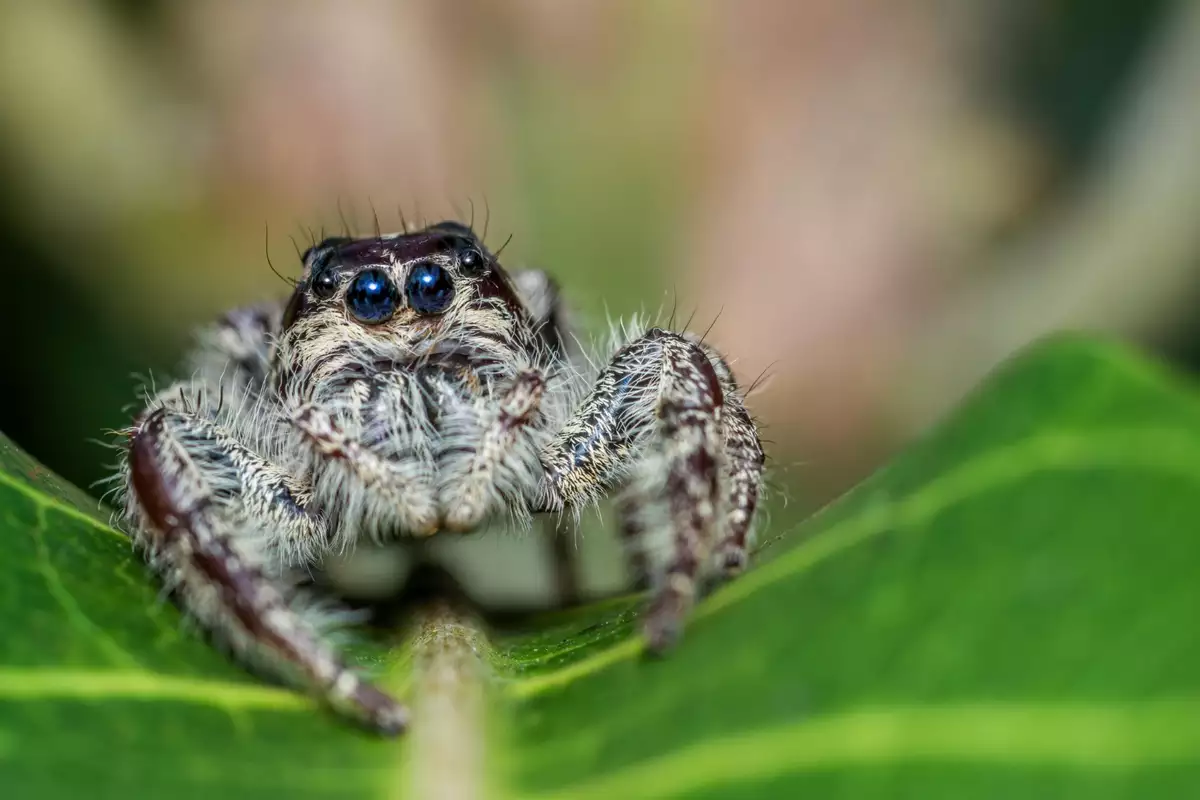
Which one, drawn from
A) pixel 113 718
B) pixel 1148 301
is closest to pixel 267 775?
pixel 113 718

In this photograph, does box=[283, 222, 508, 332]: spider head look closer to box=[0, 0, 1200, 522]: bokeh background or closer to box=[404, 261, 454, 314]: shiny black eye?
box=[404, 261, 454, 314]: shiny black eye

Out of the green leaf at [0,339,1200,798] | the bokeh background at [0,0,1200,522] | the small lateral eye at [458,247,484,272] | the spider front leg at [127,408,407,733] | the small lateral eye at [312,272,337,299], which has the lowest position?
the green leaf at [0,339,1200,798]

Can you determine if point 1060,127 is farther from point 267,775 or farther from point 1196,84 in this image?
point 267,775

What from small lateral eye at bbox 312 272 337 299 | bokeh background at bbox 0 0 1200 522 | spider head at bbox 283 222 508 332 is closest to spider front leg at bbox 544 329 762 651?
spider head at bbox 283 222 508 332

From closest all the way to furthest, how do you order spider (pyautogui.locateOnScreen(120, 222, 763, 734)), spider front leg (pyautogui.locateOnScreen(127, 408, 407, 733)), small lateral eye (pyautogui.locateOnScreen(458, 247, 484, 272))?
1. spider front leg (pyautogui.locateOnScreen(127, 408, 407, 733))
2. spider (pyautogui.locateOnScreen(120, 222, 763, 734))
3. small lateral eye (pyautogui.locateOnScreen(458, 247, 484, 272))

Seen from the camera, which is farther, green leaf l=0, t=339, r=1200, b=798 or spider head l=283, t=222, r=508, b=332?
spider head l=283, t=222, r=508, b=332

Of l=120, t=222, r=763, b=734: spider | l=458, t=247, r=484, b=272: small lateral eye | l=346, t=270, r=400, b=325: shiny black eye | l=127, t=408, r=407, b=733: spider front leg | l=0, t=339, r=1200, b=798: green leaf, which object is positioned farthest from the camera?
l=458, t=247, r=484, b=272: small lateral eye
